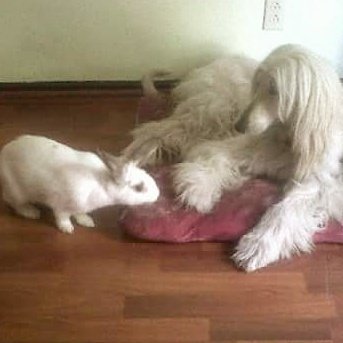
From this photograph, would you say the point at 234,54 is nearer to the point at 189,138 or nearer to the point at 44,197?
the point at 189,138

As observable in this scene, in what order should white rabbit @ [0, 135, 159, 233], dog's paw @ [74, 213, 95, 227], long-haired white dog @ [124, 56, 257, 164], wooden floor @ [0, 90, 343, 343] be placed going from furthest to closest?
long-haired white dog @ [124, 56, 257, 164], dog's paw @ [74, 213, 95, 227], white rabbit @ [0, 135, 159, 233], wooden floor @ [0, 90, 343, 343]

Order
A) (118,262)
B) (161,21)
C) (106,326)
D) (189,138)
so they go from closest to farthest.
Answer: (106,326)
(118,262)
(189,138)
(161,21)

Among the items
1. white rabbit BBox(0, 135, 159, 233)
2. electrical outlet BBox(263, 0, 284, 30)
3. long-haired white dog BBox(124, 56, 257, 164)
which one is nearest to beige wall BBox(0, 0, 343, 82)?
electrical outlet BBox(263, 0, 284, 30)

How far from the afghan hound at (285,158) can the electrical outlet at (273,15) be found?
430 mm

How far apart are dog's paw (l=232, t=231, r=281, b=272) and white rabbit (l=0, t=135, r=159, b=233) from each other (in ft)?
0.83

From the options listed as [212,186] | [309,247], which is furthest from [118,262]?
[309,247]

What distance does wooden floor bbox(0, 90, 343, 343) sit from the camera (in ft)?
5.51

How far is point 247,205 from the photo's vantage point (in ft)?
6.21

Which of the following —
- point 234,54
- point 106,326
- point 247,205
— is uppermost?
point 234,54

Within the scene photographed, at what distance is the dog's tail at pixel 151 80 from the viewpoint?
229 cm

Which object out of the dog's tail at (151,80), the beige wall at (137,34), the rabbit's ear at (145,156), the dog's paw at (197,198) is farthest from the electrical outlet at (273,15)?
the dog's paw at (197,198)

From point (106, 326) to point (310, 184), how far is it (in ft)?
2.05

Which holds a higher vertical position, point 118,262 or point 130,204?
point 130,204

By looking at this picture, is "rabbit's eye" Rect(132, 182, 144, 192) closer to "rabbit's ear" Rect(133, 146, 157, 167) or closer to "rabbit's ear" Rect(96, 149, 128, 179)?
"rabbit's ear" Rect(96, 149, 128, 179)
